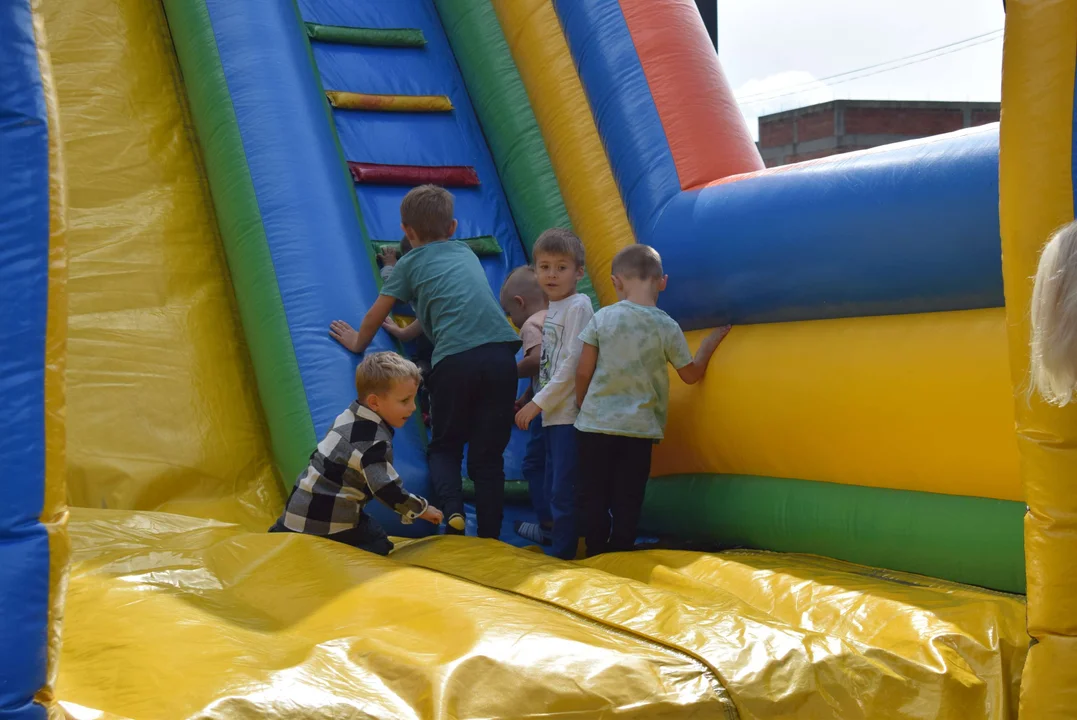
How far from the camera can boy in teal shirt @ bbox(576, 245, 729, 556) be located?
A: 3.02m

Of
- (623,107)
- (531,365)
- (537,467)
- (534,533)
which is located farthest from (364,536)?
(623,107)

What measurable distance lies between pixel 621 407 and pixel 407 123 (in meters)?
1.71

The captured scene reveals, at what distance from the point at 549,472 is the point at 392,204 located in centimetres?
121

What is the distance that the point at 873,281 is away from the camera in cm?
271

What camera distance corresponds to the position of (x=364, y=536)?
282 cm

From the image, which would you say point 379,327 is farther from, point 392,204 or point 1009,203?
point 1009,203

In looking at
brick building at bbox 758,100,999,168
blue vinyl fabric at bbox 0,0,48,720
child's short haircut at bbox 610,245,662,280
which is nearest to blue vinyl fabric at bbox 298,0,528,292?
child's short haircut at bbox 610,245,662,280

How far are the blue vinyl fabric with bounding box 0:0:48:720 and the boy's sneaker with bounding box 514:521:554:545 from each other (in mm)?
1914

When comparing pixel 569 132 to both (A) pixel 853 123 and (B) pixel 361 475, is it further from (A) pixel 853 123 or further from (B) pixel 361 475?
(A) pixel 853 123

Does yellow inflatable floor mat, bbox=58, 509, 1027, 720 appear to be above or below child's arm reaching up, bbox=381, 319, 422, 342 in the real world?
below

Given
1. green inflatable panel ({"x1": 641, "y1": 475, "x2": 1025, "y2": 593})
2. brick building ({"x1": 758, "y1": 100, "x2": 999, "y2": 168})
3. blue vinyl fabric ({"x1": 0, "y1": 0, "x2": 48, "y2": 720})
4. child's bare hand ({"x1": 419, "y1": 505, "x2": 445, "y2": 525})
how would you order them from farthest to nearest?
brick building ({"x1": 758, "y1": 100, "x2": 999, "y2": 168})
child's bare hand ({"x1": 419, "y1": 505, "x2": 445, "y2": 525})
green inflatable panel ({"x1": 641, "y1": 475, "x2": 1025, "y2": 593})
blue vinyl fabric ({"x1": 0, "y1": 0, "x2": 48, "y2": 720})

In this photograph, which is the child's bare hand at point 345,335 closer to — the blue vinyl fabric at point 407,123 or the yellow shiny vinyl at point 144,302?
the yellow shiny vinyl at point 144,302

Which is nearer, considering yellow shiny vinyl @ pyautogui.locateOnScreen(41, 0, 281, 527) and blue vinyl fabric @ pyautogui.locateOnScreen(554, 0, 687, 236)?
yellow shiny vinyl @ pyautogui.locateOnScreen(41, 0, 281, 527)

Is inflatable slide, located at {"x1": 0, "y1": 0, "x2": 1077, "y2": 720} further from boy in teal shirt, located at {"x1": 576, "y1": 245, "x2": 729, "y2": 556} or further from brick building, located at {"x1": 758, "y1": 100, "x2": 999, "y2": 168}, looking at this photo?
brick building, located at {"x1": 758, "y1": 100, "x2": 999, "y2": 168}
